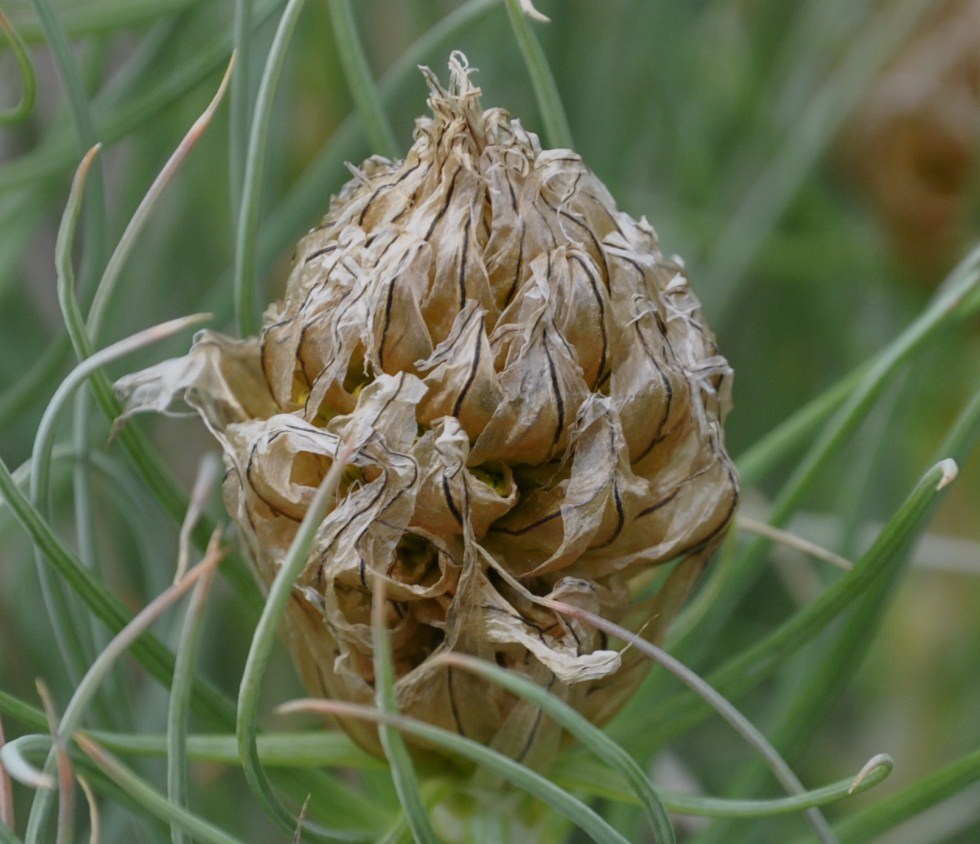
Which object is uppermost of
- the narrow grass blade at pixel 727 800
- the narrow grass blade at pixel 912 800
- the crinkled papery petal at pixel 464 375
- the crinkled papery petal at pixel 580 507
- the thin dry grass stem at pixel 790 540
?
the crinkled papery petal at pixel 464 375

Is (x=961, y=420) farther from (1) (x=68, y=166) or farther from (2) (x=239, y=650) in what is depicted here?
(2) (x=239, y=650)

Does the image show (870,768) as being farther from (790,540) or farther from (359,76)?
(359,76)

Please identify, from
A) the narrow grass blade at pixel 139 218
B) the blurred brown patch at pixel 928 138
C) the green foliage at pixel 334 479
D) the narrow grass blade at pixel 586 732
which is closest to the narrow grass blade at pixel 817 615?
the green foliage at pixel 334 479

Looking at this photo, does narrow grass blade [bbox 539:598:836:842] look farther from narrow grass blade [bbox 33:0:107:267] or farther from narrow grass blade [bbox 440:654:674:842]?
narrow grass blade [bbox 33:0:107:267]

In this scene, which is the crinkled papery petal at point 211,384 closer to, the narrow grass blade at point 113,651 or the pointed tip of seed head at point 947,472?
the narrow grass blade at point 113,651

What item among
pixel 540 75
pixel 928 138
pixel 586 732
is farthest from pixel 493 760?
pixel 928 138

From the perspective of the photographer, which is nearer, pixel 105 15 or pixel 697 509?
pixel 697 509

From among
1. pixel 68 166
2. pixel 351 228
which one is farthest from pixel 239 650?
pixel 351 228
